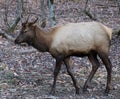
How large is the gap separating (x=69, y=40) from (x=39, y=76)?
6.62 feet

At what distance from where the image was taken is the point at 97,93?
8.64 metres

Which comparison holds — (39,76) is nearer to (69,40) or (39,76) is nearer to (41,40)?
(41,40)

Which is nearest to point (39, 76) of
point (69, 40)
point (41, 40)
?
point (41, 40)

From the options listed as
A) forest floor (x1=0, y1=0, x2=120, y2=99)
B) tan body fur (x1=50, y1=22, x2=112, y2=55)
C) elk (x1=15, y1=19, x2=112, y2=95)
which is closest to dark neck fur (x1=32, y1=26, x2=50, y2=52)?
elk (x1=15, y1=19, x2=112, y2=95)

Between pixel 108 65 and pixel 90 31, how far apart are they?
83 centimetres

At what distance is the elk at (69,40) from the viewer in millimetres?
8266

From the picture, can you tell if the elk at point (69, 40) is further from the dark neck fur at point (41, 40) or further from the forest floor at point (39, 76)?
the forest floor at point (39, 76)

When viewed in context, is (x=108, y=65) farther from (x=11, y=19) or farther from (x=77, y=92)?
(x=11, y=19)

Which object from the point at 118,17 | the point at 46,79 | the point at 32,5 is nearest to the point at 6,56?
the point at 46,79

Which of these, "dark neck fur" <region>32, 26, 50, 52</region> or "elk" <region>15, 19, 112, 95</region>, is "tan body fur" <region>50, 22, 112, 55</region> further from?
Answer: "dark neck fur" <region>32, 26, 50, 52</region>

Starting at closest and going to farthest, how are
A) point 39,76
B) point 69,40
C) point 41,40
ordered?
point 69,40 → point 41,40 → point 39,76

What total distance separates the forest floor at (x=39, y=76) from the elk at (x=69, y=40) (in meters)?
0.30

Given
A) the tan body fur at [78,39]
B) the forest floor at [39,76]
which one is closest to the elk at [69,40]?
the tan body fur at [78,39]

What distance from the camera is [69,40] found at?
27.1ft
